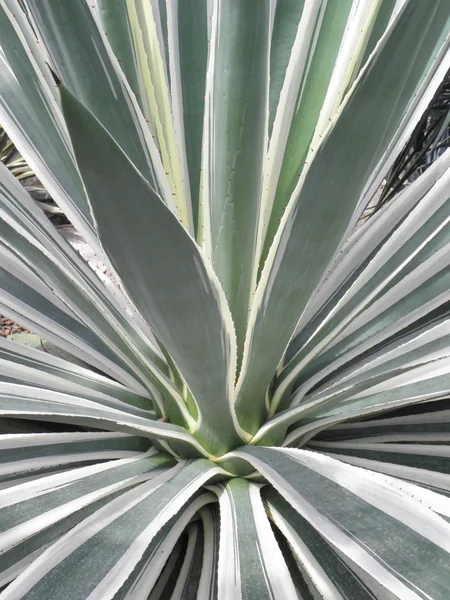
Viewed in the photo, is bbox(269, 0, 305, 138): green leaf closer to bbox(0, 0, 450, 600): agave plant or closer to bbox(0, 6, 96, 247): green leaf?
bbox(0, 0, 450, 600): agave plant

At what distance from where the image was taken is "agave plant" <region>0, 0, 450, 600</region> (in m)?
0.48

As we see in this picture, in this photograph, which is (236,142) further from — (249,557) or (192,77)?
(249,557)

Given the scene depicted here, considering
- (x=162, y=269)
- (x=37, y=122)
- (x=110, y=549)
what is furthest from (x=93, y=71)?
(x=110, y=549)

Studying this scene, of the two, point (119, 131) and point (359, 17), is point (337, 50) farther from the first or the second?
point (119, 131)

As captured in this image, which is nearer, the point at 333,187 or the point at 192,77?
the point at 333,187

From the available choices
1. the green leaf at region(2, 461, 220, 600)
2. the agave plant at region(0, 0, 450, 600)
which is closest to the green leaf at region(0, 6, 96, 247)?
the agave plant at region(0, 0, 450, 600)

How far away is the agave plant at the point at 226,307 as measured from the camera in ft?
1.56

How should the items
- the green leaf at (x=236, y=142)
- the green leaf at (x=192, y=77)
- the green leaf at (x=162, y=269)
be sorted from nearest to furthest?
the green leaf at (x=162, y=269) → the green leaf at (x=236, y=142) → the green leaf at (x=192, y=77)

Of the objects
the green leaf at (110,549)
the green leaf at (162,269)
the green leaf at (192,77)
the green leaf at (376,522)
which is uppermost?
the green leaf at (192,77)

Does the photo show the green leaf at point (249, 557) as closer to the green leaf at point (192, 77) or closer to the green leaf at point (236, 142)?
the green leaf at point (236, 142)

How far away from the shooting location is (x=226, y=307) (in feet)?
1.86

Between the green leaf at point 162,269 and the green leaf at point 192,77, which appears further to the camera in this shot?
the green leaf at point 192,77

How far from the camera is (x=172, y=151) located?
0.76 m

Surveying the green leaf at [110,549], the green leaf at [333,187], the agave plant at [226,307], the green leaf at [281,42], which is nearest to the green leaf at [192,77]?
the agave plant at [226,307]
